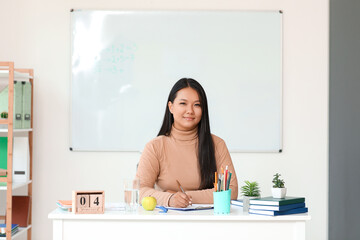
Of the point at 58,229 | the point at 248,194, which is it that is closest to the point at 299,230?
the point at 248,194

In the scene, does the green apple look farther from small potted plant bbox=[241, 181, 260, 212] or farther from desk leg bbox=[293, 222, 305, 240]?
desk leg bbox=[293, 222, 305, 240]

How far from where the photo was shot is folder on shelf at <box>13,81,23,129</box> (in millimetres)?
3467

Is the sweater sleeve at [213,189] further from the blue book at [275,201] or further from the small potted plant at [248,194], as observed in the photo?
the blue book at [275,201]

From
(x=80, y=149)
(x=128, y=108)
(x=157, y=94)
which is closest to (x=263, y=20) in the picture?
(x=157, y=94)

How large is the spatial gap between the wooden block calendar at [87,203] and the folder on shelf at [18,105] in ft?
5.57

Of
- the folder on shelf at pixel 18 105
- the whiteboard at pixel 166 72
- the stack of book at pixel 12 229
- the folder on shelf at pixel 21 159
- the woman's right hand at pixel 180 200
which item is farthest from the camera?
the whiteboard at pixel 166 72

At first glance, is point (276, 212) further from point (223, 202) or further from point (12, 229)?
point (12, 229)

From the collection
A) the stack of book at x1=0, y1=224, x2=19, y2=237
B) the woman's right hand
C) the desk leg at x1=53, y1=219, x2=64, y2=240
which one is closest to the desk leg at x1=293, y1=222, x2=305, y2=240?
the woman's right hand

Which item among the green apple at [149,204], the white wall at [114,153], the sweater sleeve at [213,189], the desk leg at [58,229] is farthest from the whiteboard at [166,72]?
the desk leg at [58,229]

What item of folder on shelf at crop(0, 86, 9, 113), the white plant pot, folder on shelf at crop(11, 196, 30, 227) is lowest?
folder on shelf at crop(11, 196, 30, 227)

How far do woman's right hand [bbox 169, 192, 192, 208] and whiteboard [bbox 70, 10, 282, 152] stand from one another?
5.80 feet

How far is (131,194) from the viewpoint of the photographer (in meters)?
1.99

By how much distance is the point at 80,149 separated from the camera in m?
3.92

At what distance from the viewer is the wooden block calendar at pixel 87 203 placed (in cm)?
195
